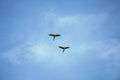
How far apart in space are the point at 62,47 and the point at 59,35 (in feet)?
23.6

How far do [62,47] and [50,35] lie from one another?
29.9ft

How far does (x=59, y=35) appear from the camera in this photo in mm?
113125

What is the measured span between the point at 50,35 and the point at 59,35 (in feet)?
15.1

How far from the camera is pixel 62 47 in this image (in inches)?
4587

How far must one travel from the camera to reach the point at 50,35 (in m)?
114
